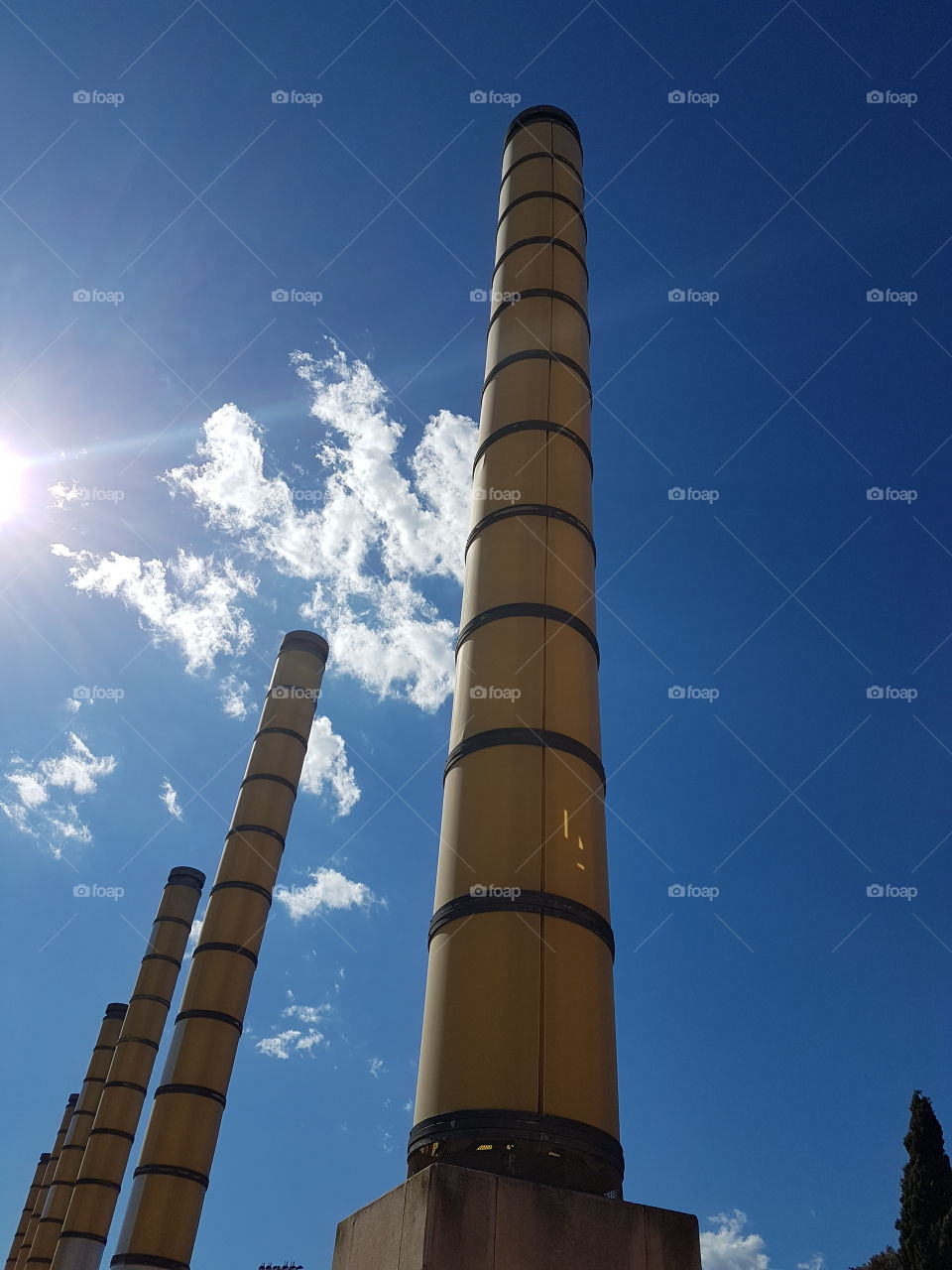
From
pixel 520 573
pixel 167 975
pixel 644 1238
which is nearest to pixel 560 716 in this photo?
pixel 520 573

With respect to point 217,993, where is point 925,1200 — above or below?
above

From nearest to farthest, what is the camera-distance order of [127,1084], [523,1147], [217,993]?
[523,1147]
[217,993]
[127,1084]

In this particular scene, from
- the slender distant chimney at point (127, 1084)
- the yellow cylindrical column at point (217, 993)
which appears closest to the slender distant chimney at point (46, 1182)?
the slender distant chimney at point (127, 1084)

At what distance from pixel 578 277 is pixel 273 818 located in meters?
9.42

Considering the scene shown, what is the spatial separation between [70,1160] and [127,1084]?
18.3ft

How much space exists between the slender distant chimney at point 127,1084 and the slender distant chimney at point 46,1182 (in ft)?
32.5

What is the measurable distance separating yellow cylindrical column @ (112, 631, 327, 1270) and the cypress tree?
1482cm

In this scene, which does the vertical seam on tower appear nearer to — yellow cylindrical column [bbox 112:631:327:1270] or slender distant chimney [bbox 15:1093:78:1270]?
yellow cylindrical column [bbox 112:631:327:1270]

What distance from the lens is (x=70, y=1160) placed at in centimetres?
1986

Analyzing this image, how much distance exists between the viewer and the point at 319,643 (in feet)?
53.8

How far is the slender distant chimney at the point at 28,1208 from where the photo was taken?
2767 centimetres

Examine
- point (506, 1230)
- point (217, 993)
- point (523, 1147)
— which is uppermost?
point (217, 993)

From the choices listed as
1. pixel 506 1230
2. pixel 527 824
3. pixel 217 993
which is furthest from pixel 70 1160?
pixel 506 1230

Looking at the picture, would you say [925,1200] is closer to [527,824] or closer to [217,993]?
[217,993]
